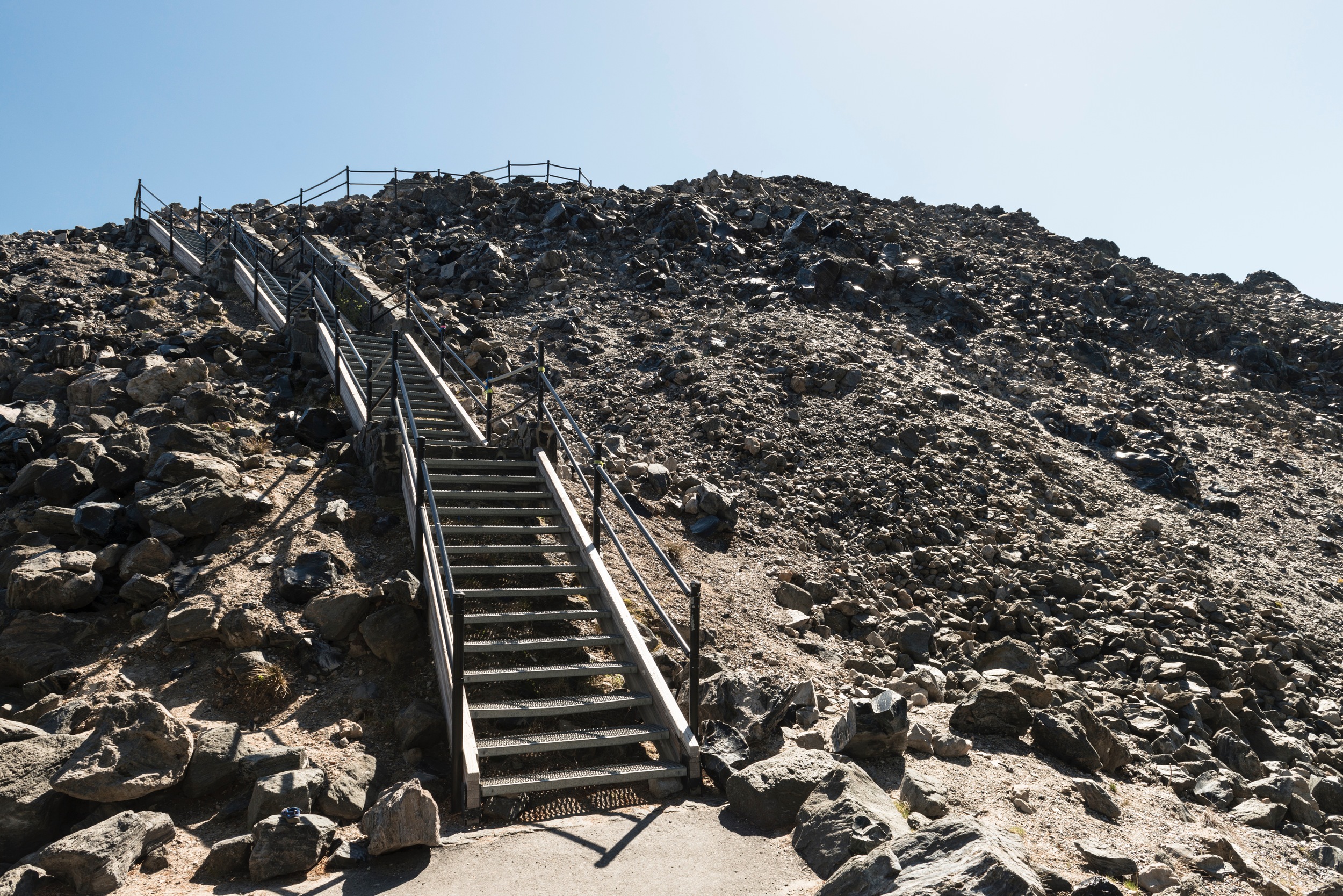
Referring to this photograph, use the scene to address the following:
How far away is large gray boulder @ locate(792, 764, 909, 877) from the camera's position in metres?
4.72

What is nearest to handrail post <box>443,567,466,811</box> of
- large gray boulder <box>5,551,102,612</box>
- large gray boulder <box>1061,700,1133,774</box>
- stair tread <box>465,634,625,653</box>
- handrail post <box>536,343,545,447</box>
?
stair tread <box>465,634,625,653</box>

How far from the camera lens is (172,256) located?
65.0 feet

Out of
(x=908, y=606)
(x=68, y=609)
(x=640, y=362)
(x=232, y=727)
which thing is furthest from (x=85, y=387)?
(x=908, y=606)

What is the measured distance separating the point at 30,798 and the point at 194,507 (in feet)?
11.4

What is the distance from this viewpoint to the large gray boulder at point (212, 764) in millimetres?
5262

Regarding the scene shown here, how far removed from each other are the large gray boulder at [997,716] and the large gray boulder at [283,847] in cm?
514

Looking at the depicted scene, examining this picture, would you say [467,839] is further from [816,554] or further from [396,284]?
[396,284]

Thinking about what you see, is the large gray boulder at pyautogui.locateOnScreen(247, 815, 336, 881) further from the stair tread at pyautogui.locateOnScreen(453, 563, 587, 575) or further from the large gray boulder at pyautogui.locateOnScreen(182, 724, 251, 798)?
the stair tread at pyautogui.locateOnScreen(453, 563, 587, 575)

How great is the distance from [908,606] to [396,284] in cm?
1402

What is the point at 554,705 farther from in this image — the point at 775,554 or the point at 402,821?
the point at 775,554

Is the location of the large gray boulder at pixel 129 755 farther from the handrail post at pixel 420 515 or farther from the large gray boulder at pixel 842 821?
the large gray boulder at pixel 842 821

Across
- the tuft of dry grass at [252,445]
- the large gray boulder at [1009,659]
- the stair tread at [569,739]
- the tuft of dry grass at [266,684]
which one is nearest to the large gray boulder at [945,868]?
the stair tread at [569,739]

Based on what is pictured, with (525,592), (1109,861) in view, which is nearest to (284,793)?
(525,592)

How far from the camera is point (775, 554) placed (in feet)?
34.3
